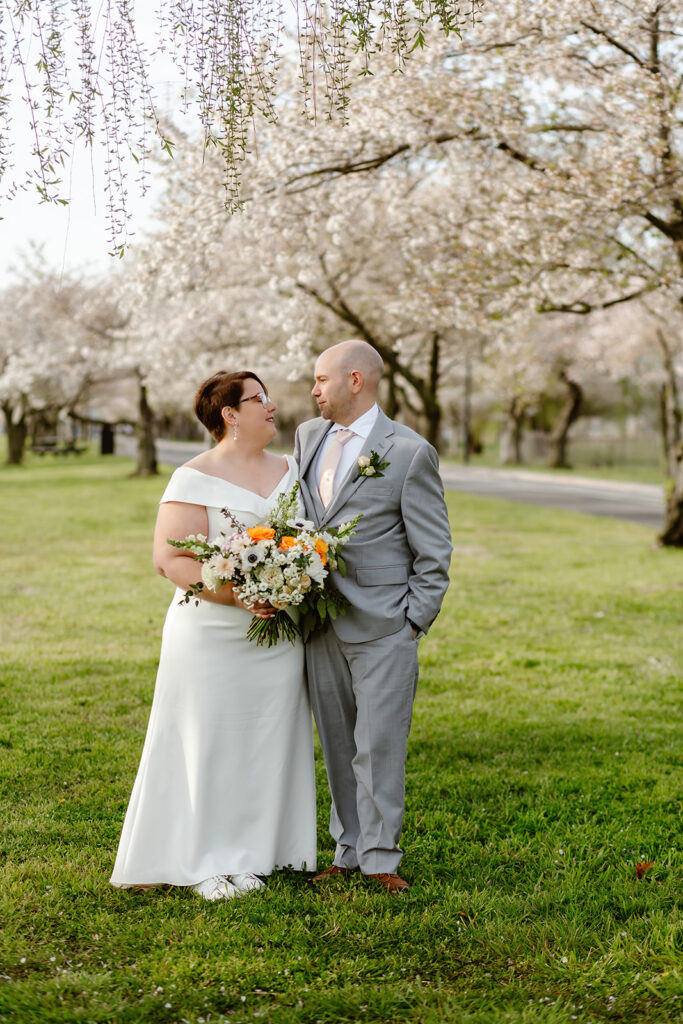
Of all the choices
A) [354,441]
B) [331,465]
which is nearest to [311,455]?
[331,465]

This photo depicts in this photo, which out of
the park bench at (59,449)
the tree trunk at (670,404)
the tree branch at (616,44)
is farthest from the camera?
the park bench at (59,449)

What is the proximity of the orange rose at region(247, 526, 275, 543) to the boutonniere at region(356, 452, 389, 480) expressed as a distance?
52cm

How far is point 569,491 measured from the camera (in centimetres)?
3086

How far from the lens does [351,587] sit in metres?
4.28

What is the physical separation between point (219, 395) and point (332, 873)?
7.28 ft

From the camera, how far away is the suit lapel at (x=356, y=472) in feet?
14.2

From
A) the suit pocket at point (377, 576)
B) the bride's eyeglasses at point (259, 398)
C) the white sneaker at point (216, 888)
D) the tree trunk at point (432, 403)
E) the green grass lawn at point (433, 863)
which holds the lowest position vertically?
the green grass lawn at point (433, 863)

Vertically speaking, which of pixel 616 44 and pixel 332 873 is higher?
pixel 616 44

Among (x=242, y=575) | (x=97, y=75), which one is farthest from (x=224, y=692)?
(x=97, y=75)

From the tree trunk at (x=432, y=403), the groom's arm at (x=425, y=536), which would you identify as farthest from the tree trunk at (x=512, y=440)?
the groom's arm at (x=425, y=536)

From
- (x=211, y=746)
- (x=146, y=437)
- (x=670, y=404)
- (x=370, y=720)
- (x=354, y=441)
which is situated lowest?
(x=211, y=746)

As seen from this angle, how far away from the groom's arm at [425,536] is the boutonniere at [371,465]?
0.40 ft

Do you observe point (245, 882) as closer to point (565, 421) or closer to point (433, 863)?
point (433, 863)

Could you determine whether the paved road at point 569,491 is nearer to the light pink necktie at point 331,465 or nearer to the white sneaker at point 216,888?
the light pink necktie at point 331,465
